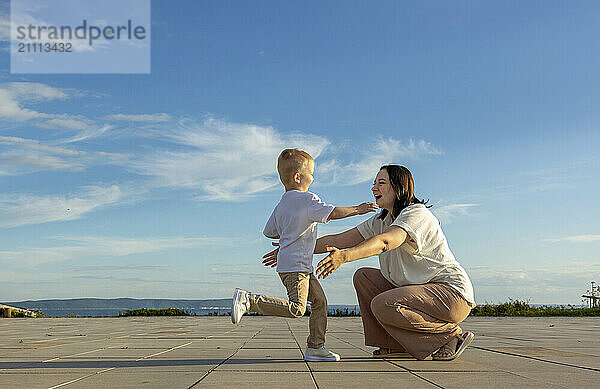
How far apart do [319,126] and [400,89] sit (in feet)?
9.06

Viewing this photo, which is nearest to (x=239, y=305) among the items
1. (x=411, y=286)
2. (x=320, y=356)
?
(x=320, y=356)

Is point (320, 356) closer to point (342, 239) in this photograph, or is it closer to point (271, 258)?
point (271, 258)

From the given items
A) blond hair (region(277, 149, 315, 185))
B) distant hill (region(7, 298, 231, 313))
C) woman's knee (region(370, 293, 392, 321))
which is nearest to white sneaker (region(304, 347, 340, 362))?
woman's knee (region(370, 293, 392, 321))

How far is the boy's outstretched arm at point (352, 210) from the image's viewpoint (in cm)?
460

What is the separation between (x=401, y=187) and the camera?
521 cm

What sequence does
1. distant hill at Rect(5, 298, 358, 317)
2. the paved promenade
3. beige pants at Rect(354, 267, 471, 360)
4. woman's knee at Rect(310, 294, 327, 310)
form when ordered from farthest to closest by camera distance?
distant hill at Rect(5, 298, 358, 317), woman's knee at Rect(310, 294, 327, 310), beige pants at Rect(354, 267, 471, 360), the paved promenade

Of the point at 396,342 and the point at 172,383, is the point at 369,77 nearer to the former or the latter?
the point at 396,342

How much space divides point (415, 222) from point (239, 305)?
1514 millimetres

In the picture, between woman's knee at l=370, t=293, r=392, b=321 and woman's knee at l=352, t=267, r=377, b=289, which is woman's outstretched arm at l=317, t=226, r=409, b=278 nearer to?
woman's knee at l=370, t=293, r=392, b=321

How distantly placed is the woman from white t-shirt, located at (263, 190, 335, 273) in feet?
1.42

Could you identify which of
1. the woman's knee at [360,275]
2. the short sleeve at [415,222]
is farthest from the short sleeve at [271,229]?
the short sleeve at [415,222]

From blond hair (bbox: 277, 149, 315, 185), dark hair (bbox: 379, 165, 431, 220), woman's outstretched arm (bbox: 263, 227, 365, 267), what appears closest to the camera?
→ blond hair (bbox: 277, 149, 315, 185)

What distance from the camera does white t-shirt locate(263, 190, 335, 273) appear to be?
478 centimetres

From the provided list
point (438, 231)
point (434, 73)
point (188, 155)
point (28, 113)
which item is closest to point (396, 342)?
→ point (438, 231)
